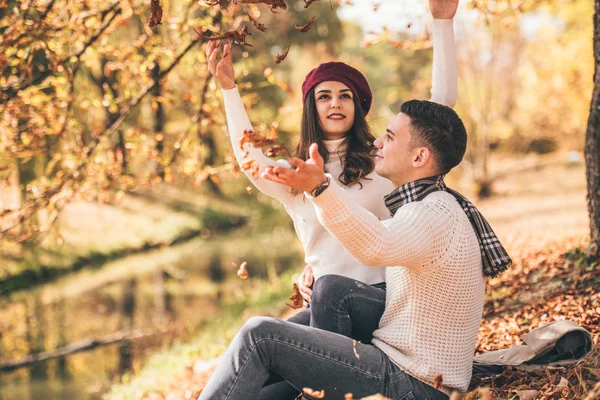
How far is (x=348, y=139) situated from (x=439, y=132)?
3.06 ft

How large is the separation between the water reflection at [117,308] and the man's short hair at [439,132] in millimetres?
4871

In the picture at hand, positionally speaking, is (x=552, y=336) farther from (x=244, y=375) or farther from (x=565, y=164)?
(x=565, y=164)

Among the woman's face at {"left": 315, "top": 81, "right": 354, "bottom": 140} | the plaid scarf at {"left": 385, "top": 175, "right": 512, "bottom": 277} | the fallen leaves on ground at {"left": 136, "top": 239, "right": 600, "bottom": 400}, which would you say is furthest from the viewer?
the woman's face at {"left": 315, "top": 81, "right": 354, "bottom": 140}

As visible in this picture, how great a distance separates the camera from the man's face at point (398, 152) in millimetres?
2510

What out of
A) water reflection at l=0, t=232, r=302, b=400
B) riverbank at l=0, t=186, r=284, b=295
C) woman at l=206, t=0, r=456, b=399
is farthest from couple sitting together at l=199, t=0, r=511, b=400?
riverbank at l=0, t=186, r=284, b=295

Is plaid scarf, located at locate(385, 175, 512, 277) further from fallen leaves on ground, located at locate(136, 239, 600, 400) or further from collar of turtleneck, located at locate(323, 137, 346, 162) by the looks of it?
collar of turtleneck, located at locate(323, 137, 346, 162)

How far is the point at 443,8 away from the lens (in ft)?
10.1

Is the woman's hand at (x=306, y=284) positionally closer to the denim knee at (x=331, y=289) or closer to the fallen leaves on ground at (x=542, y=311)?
the denim knee at (x=331, y=289)

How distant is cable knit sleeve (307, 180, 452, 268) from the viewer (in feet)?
6.64

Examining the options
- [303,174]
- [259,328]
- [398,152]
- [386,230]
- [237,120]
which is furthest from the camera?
[237,120]

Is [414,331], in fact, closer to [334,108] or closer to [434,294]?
[434,294]

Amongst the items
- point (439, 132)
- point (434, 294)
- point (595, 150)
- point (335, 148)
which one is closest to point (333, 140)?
point (335, 148)

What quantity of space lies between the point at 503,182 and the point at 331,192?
43.5ft

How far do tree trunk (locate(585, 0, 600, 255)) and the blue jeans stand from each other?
2.35m
